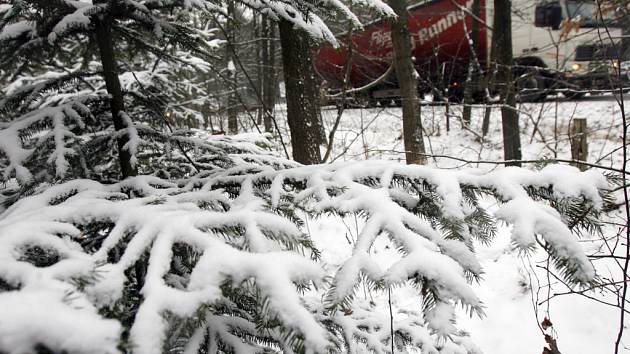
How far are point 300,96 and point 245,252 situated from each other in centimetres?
361

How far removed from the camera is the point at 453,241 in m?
1.14

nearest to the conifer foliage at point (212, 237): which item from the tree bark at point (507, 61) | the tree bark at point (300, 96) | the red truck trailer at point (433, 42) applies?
the tree bark at point (300, 96)

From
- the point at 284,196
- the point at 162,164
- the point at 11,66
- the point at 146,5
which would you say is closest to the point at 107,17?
the point at 146,5

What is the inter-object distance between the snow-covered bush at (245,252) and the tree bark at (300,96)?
2772 mm

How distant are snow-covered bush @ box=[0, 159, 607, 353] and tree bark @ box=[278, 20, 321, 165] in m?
2.77

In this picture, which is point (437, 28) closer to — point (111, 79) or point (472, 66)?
point (472, 66)

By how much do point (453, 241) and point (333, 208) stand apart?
0.40 metres

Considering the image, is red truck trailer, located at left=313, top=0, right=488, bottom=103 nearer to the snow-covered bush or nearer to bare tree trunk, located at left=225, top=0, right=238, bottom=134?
bare tree trunk, located at left=225, top=0, right=238, bottom=134

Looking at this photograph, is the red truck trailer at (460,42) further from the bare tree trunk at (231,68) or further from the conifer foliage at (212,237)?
the conifer foliage at (212,237)

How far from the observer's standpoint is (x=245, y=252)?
92 centimetres

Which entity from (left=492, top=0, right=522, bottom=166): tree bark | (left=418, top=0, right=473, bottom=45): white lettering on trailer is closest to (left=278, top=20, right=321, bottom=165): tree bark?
(left=492, top=0, right=522, bottom=166): tree bark

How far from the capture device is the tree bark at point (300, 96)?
4.24 m

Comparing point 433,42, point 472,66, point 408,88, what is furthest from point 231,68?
point 433,42

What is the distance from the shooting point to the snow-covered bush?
0.71 meters
